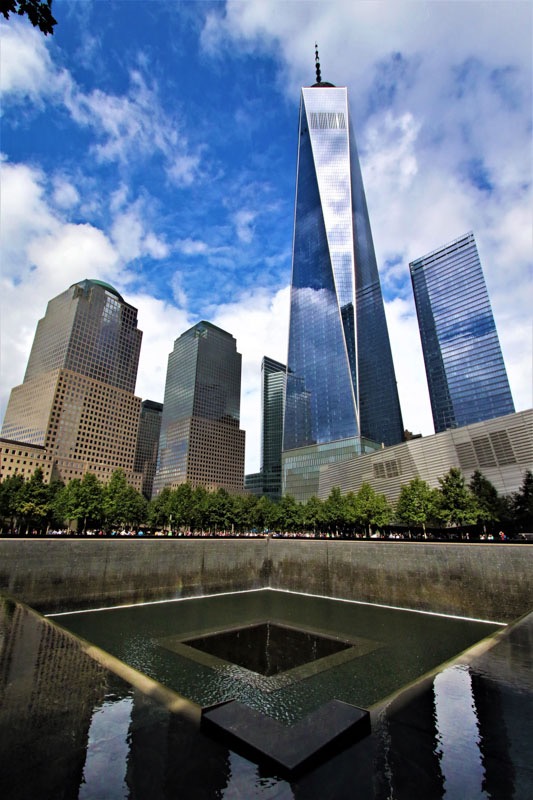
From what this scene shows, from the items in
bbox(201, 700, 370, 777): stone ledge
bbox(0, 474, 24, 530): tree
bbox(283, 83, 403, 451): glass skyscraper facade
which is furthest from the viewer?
bbox(283, 83, 403, 451): glass skyscraper facade

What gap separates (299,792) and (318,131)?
222394 mm

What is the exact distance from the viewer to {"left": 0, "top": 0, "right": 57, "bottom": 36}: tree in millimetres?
6543

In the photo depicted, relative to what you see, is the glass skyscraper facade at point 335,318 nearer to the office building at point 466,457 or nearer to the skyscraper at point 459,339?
the skyscraper at point 459,339

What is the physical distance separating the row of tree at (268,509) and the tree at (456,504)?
125 millimetres

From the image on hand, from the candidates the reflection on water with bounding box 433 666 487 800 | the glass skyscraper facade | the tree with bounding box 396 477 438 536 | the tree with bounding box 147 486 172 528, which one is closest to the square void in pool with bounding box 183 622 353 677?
the reflection on water with bounding box 433 666 487 800

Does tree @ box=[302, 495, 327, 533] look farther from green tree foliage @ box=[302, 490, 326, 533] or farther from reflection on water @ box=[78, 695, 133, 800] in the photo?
reflection on water @ box=[78, 695, 133, 800]

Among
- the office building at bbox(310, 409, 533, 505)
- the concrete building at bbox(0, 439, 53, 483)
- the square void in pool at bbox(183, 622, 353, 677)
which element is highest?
the concrete building at bbox(0, 439, 53, 483)

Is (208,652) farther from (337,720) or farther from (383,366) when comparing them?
(383,366)

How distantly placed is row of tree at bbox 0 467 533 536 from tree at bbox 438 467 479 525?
0.13m

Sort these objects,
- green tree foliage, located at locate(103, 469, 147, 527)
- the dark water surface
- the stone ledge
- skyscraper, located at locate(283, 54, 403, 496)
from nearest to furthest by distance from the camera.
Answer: the stone ledge
the dark water surface
green tree foliage, located at locate(103, 469, 147, 527)
skyscraper, located at locate(283, 54, 403, 496)

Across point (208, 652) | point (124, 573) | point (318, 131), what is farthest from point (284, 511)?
point (318, 131)

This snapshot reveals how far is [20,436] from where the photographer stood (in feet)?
575

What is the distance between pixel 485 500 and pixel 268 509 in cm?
4334

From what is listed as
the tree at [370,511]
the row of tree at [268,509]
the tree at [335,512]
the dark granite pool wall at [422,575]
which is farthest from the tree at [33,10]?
the tree at [335,512]
